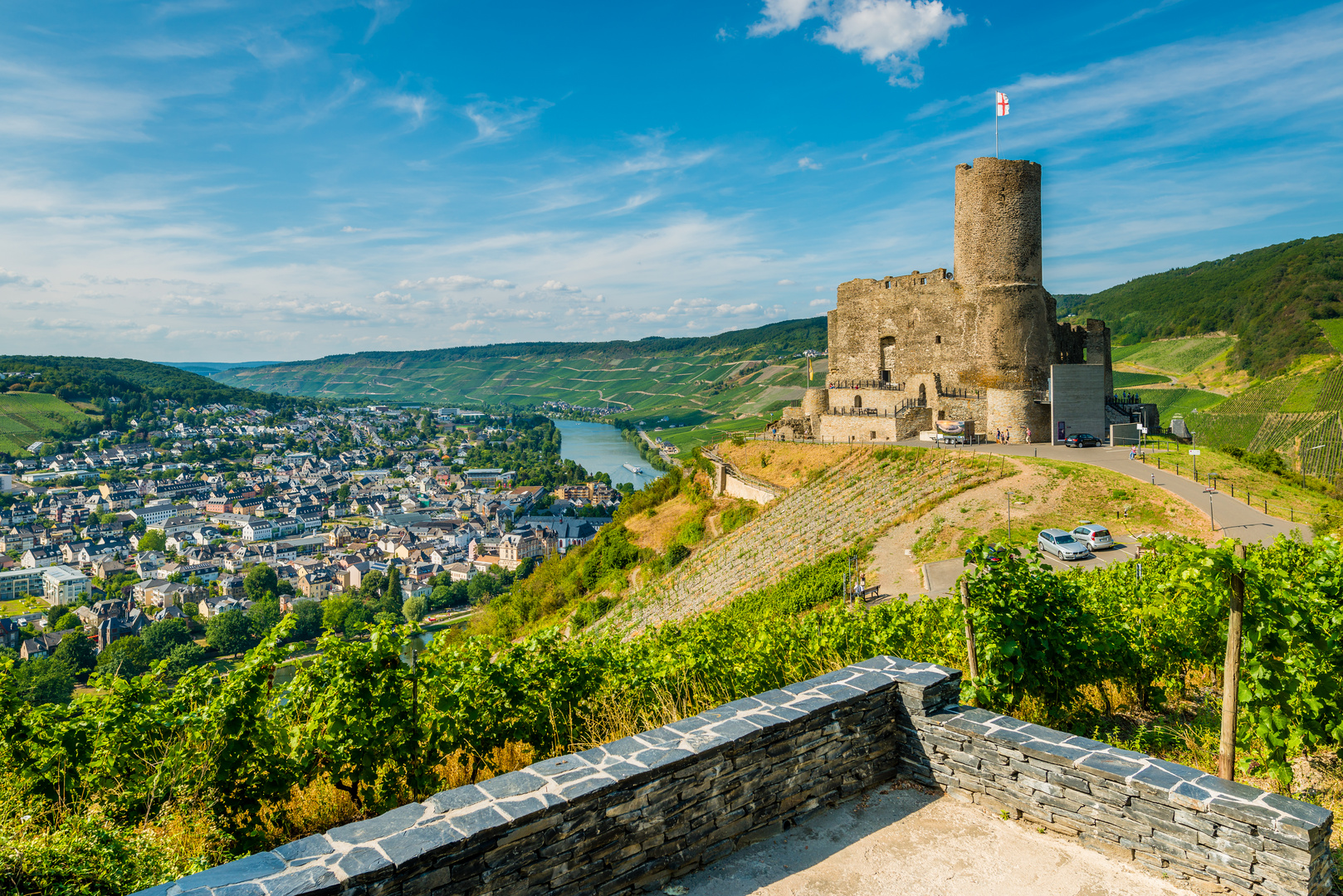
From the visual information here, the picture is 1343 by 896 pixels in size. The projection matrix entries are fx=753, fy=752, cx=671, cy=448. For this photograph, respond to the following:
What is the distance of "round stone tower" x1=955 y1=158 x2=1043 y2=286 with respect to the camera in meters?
29.0

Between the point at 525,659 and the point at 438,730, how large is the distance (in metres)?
0.96

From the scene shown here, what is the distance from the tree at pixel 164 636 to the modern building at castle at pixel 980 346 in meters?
41.7

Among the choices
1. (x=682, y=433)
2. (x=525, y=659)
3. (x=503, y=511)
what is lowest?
(x=503, y=511)

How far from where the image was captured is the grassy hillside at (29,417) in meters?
127

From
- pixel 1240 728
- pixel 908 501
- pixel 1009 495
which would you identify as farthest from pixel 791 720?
pixel 908 501

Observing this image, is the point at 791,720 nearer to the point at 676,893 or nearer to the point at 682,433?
the point at 676,893

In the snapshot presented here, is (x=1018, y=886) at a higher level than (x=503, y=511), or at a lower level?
higher

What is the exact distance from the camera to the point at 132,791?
14.8 ft

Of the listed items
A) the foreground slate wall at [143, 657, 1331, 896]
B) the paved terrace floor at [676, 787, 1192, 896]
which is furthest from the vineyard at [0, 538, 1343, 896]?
the paved terrace floor at [676, 787, 1192, 896]

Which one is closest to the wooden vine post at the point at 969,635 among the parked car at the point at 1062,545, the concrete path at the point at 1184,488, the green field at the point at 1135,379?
the concrete path at the point at 1184,488

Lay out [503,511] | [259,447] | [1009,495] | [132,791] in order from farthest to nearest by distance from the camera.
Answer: [259,447], [503,511], [1009,495], [132,791]

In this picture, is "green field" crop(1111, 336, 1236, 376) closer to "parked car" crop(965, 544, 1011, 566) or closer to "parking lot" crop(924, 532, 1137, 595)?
"parking lot" crop(924, 532, 1137, 595)

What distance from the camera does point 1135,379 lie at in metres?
92.8

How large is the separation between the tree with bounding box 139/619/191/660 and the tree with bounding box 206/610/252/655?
1.52 meters
